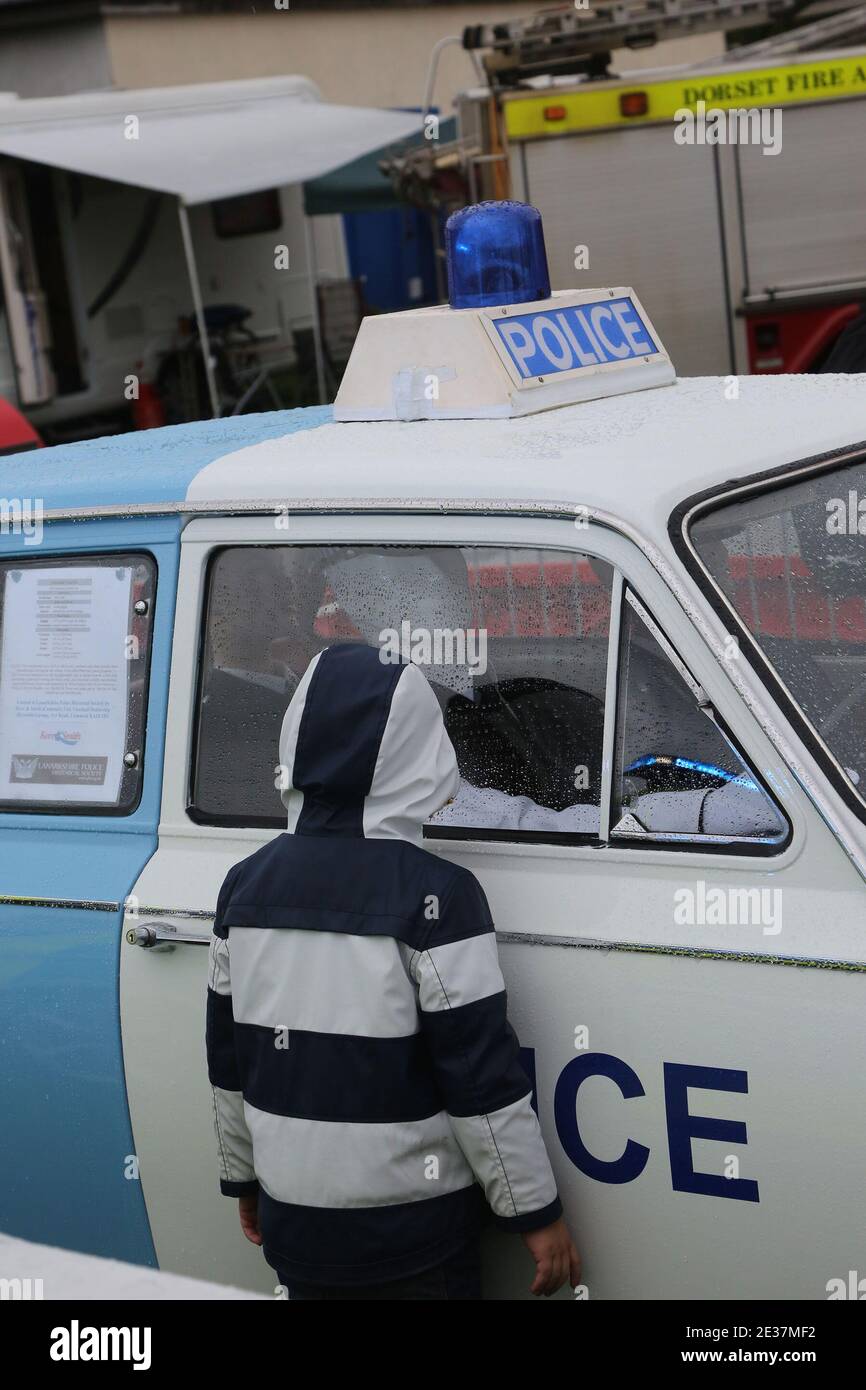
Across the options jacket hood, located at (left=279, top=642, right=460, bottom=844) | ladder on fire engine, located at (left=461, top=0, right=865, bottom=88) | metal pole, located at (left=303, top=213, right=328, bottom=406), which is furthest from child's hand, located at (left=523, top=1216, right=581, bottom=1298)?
metal pole, located at (left=303, top=213, right=328, bottom=406)

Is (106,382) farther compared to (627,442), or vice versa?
(106,382)

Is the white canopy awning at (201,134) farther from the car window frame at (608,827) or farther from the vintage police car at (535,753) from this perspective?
the car window frame at (608,827)

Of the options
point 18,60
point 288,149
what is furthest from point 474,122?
point 18,60

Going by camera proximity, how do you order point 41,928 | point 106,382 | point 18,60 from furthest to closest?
point 18,60, point 106,382, point 41,928

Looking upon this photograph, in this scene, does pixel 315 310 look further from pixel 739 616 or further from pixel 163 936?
pixel 739 616

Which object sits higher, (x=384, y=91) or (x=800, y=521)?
(x=384, y=91)

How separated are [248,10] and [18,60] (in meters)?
2.45

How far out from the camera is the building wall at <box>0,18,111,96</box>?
15.2 metres

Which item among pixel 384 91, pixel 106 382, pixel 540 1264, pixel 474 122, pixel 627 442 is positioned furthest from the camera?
pixel 384 91

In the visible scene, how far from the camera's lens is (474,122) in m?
10.2

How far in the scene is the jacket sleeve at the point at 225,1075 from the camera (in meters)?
2.48

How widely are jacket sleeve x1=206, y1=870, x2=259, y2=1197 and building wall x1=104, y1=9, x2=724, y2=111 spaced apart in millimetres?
14372

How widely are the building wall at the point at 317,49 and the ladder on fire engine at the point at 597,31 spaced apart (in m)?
6.42

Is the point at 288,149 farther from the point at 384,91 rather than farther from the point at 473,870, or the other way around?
the point at 473,870
